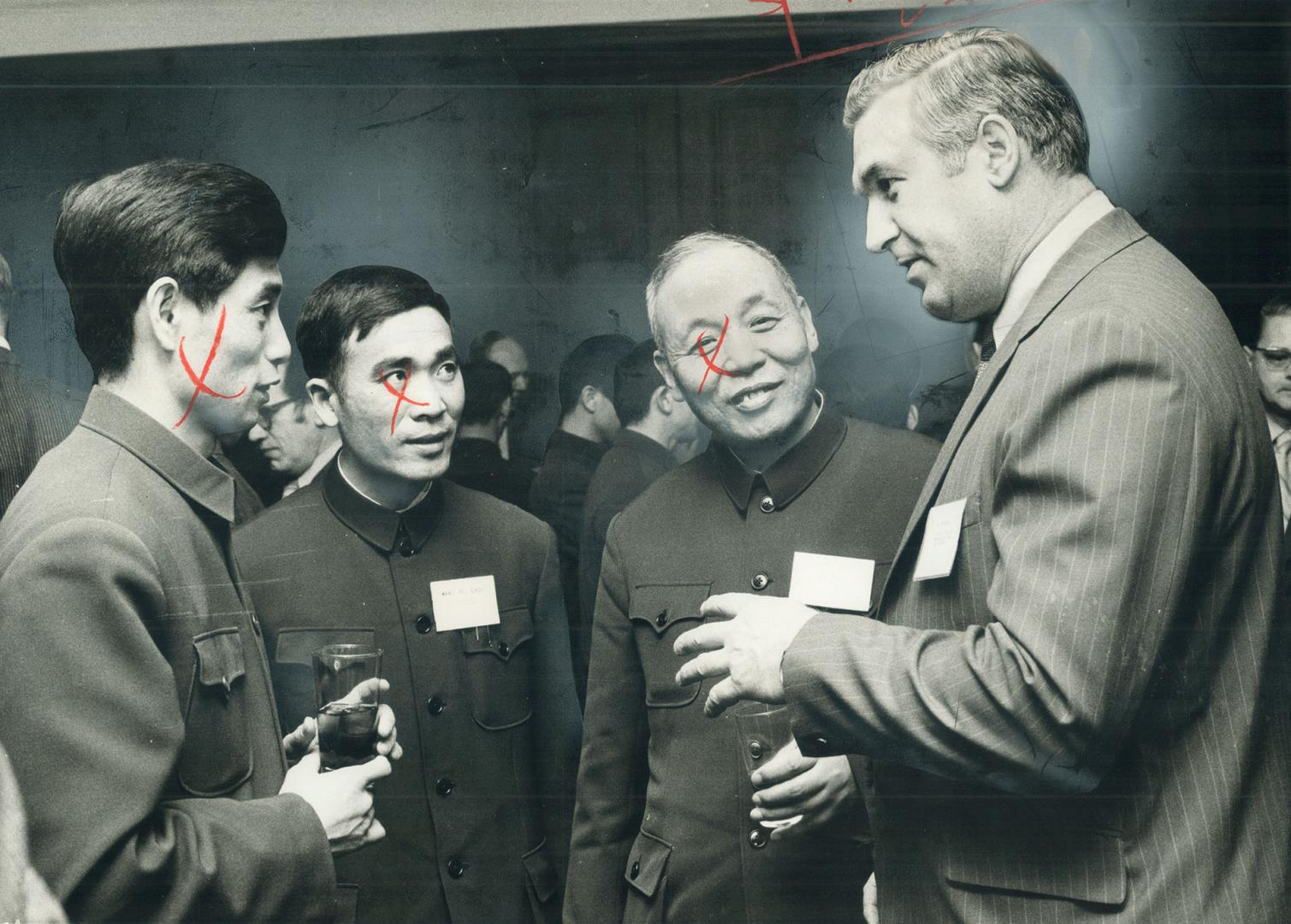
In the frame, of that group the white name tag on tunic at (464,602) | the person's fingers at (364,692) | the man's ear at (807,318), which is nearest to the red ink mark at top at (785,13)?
the man's ear at (807,318)

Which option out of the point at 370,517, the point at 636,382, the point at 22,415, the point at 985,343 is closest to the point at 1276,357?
the point at 985,343

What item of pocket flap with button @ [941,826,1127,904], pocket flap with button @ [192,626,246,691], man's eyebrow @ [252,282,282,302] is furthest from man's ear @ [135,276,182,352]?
pocket flap with button @ [941,826,1127,904]

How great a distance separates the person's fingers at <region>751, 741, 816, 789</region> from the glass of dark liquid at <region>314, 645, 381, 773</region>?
0.71 metres

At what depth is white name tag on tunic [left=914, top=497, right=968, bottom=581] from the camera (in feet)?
5.49

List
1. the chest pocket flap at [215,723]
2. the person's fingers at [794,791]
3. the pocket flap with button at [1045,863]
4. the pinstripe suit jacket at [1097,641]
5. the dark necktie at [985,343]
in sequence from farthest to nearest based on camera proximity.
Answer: the dark necktie at [985,343], the person's fingers at [794,791], the chest pocket flap at [215,723], the pocket flap with button at [1045,863], the pinstripe suit jacket at [1097,641]

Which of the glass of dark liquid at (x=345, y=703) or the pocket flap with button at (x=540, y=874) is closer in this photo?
the glass of dark liquid at (x=345, y=703)

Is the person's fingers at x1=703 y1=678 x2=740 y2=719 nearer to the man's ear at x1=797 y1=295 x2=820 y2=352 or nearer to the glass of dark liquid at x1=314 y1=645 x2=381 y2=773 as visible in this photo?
the glass of dark liquid at x1=314 y1=645 x2=381 y2=773

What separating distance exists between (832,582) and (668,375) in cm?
52

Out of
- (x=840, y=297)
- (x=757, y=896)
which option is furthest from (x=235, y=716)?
(x=840, y=297)

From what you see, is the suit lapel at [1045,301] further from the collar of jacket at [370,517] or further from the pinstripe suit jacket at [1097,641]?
the collar of jacket at [370,517]

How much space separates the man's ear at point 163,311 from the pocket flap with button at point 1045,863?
62.8 inches

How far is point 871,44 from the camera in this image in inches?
89.4

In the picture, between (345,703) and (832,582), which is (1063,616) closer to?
(832,582)

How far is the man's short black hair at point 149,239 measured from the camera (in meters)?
2.06
